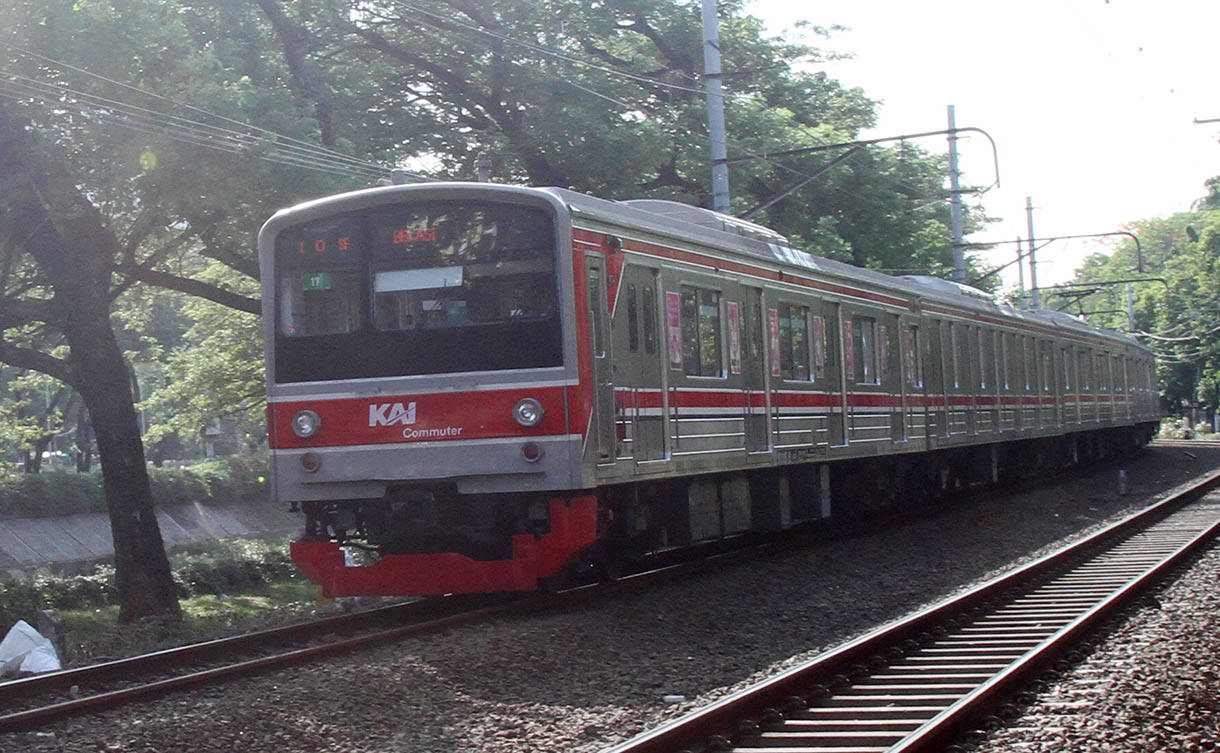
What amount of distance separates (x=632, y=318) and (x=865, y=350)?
659cm

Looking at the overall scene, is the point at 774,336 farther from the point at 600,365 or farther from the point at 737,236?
the point at 600,365

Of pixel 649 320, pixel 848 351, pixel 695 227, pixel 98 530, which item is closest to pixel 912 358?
pixel 848 351

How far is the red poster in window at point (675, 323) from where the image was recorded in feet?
39.0

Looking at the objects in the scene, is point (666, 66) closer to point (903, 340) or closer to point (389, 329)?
point (903, 340)

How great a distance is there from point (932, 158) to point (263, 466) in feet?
62.6

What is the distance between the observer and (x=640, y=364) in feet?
37.1

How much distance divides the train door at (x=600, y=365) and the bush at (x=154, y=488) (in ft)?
68.7

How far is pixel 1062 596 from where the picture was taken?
36.1ft

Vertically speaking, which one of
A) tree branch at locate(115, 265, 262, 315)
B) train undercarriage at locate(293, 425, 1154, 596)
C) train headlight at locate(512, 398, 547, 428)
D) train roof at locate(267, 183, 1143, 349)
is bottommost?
train undercarriage at locate(293, 425, 1154, 596)

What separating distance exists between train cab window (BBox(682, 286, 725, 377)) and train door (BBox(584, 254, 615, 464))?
62.8 inches

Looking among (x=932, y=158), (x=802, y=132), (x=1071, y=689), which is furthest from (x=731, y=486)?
(x=932, y=158)

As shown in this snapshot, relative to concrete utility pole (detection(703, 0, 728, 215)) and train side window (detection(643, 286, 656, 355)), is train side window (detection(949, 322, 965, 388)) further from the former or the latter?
train side window (detection(643, 286, 656, 355))

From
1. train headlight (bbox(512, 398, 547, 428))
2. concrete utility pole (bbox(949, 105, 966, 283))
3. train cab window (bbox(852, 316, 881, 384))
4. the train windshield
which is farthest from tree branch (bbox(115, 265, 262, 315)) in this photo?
concrete utility pole (bbox(949, 105, 966, 283))

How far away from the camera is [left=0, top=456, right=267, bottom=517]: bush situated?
32.5m
